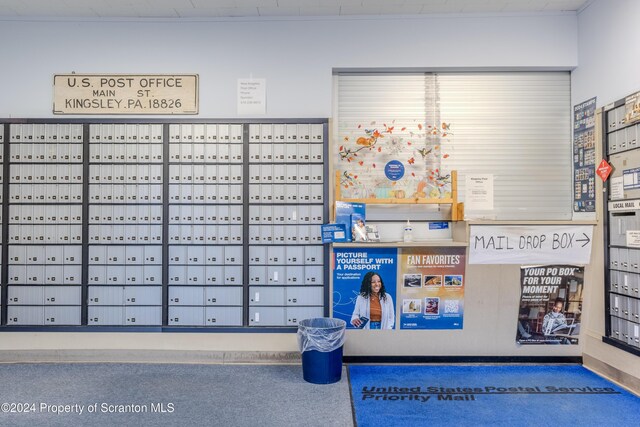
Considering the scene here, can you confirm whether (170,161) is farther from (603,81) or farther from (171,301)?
(603,81)

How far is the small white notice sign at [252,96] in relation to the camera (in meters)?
3.85

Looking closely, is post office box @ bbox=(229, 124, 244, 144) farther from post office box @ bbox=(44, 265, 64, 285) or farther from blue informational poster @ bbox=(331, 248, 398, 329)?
post office box @ bbox=(44, 265, 64, 285)

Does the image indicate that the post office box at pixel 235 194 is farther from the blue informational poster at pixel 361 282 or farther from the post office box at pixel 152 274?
the blue informational poster at pixel 361 282

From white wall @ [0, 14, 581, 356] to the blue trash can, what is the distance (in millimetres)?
1922

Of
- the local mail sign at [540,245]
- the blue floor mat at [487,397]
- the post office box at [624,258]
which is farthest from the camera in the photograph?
the local mail sign at [540,245]

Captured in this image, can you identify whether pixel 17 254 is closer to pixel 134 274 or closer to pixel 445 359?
pixel 134 274

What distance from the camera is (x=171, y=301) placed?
12.4 feet

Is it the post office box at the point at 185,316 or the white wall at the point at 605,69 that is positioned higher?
the white wall at the point at 605,69

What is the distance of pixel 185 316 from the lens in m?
3.79

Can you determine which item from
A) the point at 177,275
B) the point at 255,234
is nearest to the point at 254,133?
the point at 255,234

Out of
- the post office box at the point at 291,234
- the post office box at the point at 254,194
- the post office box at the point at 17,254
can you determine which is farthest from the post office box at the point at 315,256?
the post office box at the point at 17,254

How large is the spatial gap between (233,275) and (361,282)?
1.15m

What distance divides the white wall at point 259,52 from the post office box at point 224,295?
1570 millimetres

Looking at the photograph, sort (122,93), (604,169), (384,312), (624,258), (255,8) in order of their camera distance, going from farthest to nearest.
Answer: (122,93) → (255,8) → (384,312) → (604,169) → (624,258)
